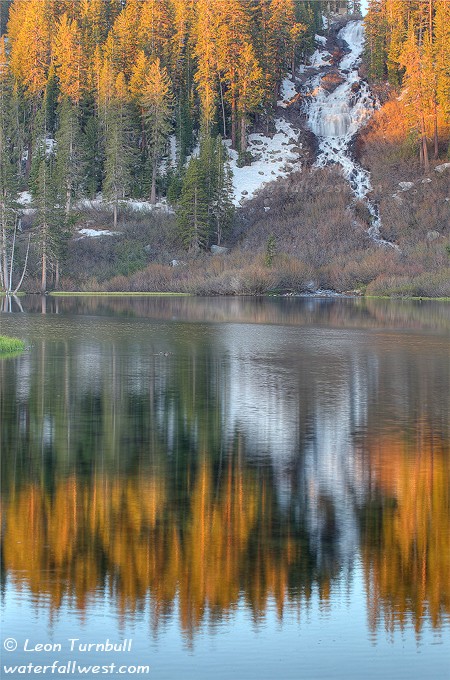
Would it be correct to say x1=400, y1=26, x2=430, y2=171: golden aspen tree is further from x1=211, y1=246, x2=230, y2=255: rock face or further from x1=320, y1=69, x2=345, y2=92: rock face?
x1=211, y1=246, x2=230, y2=255: rock face

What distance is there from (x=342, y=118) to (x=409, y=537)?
103193 mm

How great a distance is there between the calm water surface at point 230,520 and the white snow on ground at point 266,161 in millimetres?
75564

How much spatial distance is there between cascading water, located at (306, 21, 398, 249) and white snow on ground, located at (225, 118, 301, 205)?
3036 mm

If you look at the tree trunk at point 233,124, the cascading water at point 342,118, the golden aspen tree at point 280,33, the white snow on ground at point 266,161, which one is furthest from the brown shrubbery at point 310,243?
the golden aspen tree at point 280,33

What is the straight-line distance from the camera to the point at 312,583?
11.8 meters

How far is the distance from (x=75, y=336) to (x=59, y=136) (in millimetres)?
61002

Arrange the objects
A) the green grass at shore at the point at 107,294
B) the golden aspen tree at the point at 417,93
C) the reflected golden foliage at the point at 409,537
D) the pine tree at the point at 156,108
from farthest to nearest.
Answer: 1. the pine tree at the point at 156,108
2. the golden aspen tree at the point at 417,93
3. the green grass at shore at the point at 107,294
4. the reflected golden foliage at the point at 409,537

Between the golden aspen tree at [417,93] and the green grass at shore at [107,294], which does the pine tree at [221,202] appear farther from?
the golden aspen tree at [417,93]

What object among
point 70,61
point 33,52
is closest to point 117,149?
point 70,61

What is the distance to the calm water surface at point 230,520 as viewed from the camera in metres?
10.2

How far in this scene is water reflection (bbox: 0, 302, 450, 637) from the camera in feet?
38.4

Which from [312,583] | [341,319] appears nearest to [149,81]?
[341,319]

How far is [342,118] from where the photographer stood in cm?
11238

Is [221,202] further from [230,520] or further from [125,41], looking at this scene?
[230,520]
